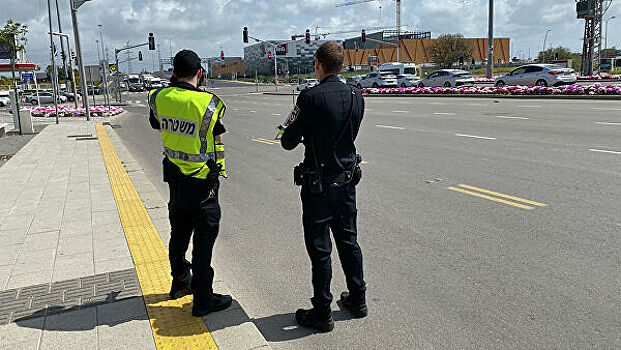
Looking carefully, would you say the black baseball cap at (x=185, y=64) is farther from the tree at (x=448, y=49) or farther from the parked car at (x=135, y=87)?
the tree at (x=448, y=49)

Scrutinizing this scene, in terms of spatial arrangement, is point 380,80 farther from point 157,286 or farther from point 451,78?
point 157,286

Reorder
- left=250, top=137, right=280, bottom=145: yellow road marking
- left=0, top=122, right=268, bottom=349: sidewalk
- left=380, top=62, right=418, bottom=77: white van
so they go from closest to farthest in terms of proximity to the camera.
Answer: left=0, top=122, right=268, bottom=349: sidewalk
left=250, top=137, right=280, bottom=145: yellow road marking
left=380, top=62, right=418, bottom=77: white van

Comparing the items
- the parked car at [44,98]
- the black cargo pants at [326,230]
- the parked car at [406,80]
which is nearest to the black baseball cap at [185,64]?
the black cargo pants at [326,230]

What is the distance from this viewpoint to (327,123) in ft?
11.3

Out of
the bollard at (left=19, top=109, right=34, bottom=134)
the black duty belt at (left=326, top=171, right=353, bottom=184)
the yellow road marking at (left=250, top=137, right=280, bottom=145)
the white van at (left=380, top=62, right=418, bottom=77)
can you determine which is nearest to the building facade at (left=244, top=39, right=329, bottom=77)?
the white van at (left=380, top=62, right=418, bottom=77)

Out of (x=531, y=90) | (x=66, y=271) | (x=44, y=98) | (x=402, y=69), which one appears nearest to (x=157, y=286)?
(x=66, y=271)

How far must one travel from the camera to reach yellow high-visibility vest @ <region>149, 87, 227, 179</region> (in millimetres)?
3639

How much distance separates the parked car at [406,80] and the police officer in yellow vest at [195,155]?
41805 millimetres

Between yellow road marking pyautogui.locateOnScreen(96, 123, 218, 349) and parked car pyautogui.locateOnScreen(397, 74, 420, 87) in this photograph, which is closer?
yellow road marking pyautogui.locateOnScreen(96, 123, 218, 349)

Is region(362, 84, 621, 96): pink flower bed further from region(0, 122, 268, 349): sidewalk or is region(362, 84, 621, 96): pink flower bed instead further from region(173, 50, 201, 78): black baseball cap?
region(173, 50, 201, 78): black baseball cap

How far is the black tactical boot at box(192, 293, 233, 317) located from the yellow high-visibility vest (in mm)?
890

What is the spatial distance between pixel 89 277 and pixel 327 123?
102 inches

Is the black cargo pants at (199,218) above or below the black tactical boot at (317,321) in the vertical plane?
above

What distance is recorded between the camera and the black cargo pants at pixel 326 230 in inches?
140
